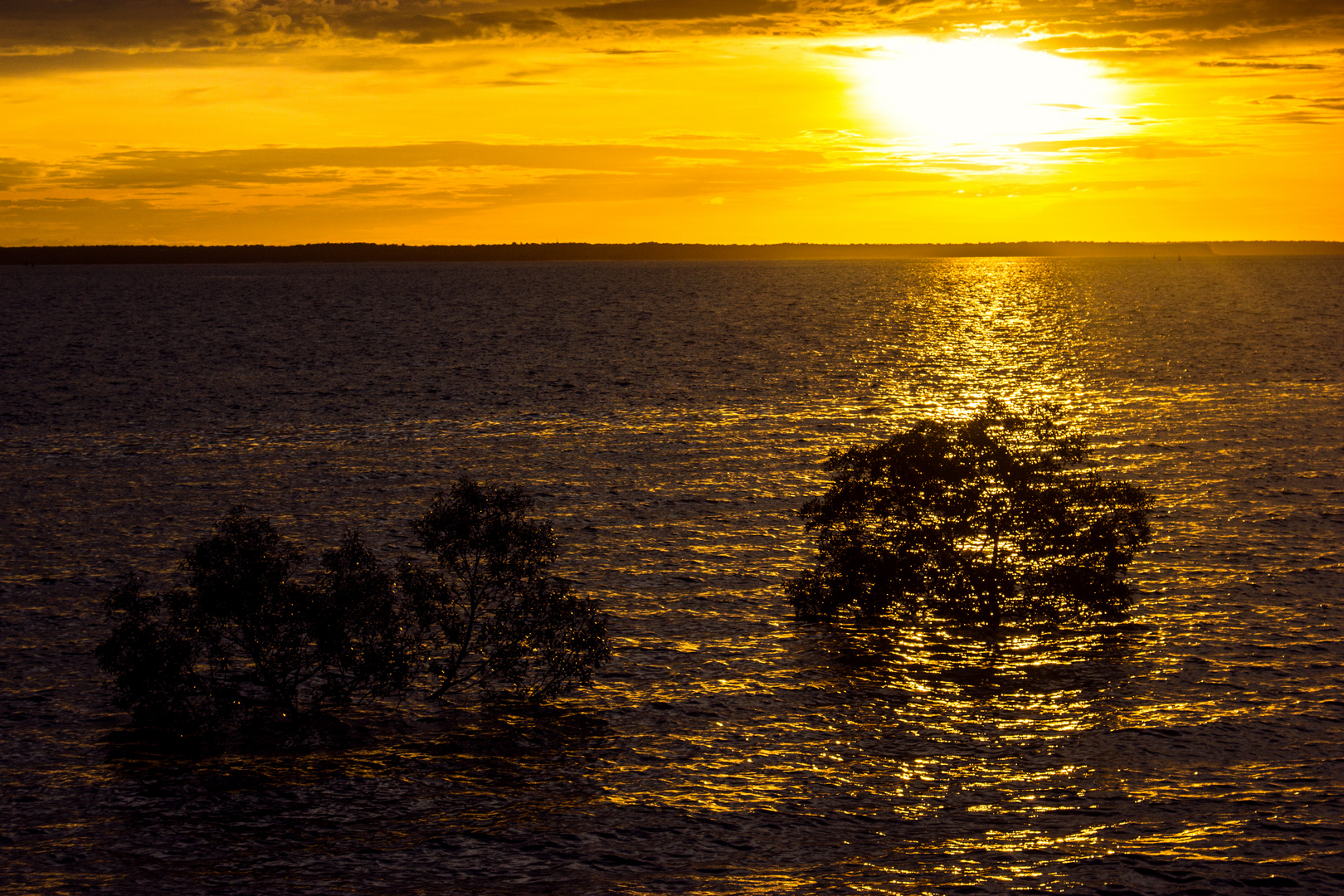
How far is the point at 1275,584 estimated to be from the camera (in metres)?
40.0

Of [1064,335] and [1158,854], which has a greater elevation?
[1064,335]

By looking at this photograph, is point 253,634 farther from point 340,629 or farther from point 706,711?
point 706,711

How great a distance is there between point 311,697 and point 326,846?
794 cm

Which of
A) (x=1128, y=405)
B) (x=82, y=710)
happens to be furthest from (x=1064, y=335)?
(x=82, y=710)

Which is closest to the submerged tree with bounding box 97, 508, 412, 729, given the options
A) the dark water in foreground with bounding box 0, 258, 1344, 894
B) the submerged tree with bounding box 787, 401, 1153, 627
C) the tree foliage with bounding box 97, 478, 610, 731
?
the tree foliage with bounding box 97, 478, 610, 731

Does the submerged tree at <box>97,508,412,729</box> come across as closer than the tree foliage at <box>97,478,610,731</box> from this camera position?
Yes

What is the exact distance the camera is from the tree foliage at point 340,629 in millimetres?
28016

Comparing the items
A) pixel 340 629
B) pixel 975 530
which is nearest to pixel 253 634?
pixel 340 629

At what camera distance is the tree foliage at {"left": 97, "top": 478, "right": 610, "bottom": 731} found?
91.9ft

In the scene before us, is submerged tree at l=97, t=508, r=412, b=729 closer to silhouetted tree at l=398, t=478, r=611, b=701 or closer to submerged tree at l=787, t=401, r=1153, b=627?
silhouetted tree at l=398, t=478, r=611, b=701

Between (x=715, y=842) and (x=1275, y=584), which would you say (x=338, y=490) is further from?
(x=1275, y=584)

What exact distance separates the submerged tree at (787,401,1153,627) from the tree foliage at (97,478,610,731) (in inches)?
399

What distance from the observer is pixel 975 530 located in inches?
1529

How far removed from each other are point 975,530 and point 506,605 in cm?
1666
